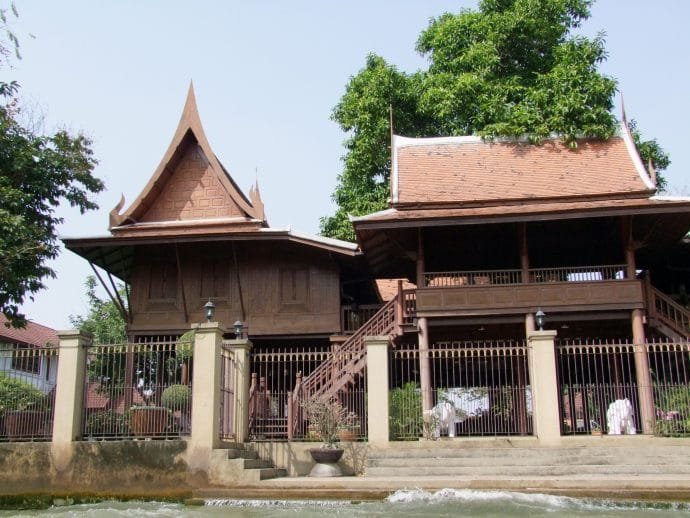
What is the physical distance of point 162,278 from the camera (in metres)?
19.2

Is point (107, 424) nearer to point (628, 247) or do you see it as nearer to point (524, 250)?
point (524, 250)

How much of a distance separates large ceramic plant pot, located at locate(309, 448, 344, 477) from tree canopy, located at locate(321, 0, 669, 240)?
1236 centimetres

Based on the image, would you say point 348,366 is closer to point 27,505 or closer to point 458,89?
point 27,505

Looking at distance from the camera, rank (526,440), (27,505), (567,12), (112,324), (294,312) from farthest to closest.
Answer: (112,324) < (567,12) < (294,312) < (526,440) < (27,505)

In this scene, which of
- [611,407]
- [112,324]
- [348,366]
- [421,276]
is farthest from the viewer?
[112,324]

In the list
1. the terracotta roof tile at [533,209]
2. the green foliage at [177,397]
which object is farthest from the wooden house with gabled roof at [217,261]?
the green foliage at [177,397]

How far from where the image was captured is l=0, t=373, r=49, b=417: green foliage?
39.2 feet

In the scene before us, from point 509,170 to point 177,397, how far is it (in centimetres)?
1062

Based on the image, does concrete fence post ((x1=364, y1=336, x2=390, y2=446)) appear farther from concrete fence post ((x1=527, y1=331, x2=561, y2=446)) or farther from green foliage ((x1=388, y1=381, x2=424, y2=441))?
concrete fence post ((x1=527, y1=331, x2=561, y2=446))

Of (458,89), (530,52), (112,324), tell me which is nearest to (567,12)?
(530,52)

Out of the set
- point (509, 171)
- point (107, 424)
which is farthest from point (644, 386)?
point (107, 424)

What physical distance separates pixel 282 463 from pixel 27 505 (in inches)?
150

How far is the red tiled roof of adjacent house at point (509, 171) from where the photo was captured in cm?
1756

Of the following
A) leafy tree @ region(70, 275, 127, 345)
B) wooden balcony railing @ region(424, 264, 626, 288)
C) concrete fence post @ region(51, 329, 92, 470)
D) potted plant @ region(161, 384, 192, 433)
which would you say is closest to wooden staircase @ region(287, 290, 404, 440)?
wooden balcony railing @ region(424, 264, 626, 288)
